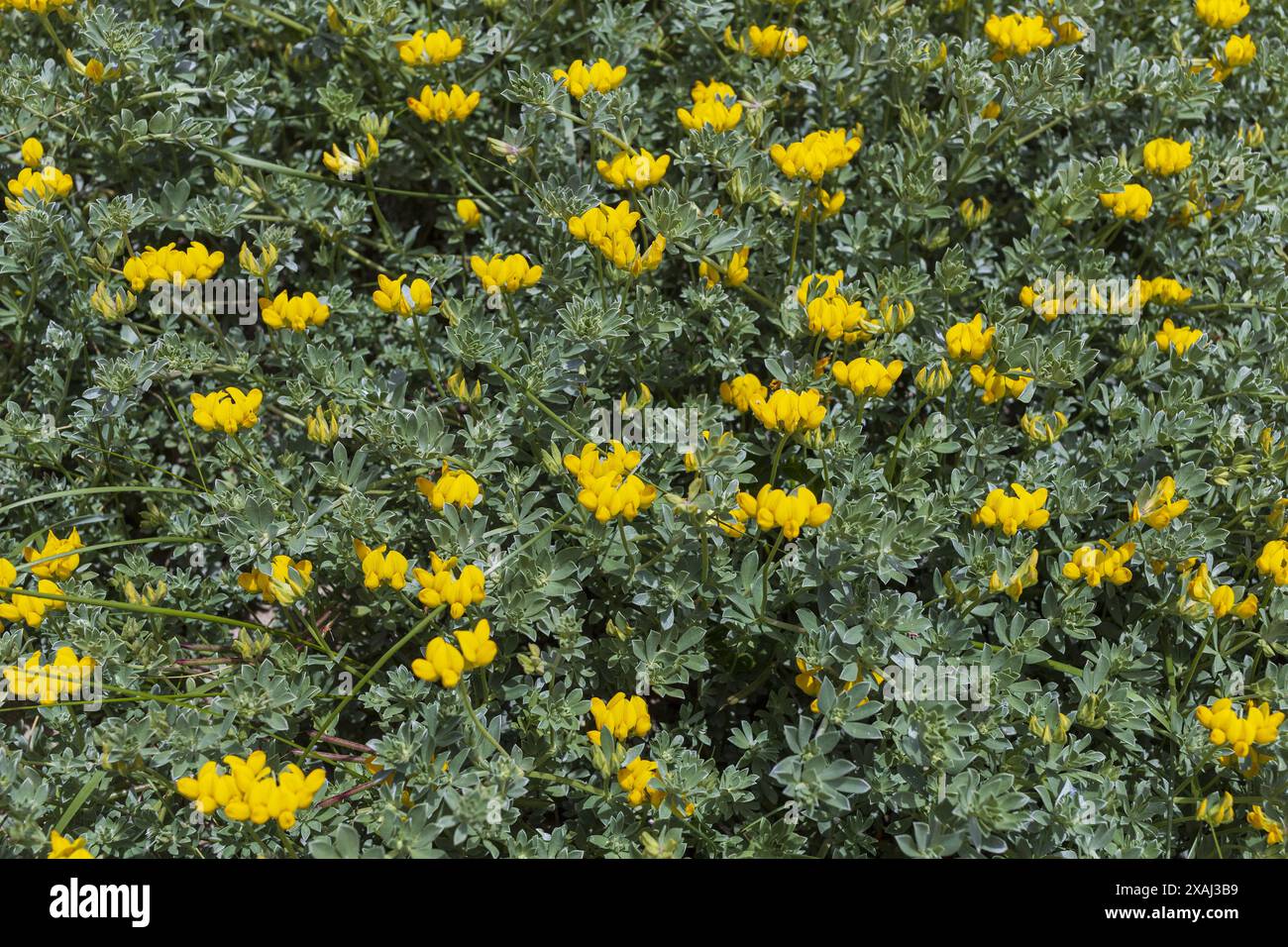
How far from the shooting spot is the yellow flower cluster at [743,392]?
3326mm

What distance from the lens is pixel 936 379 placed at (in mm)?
3281

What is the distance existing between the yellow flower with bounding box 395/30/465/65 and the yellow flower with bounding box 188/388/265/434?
134 cm

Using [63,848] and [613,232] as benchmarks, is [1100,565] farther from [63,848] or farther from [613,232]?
[63,848]

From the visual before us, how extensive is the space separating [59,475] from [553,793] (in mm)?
2269

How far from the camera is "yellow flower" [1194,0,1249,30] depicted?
3.88 meters

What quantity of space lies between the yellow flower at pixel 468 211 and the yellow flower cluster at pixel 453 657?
178 cm

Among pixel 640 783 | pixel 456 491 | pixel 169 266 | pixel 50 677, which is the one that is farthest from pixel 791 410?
pixel 50 677

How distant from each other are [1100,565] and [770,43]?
6.84 feet

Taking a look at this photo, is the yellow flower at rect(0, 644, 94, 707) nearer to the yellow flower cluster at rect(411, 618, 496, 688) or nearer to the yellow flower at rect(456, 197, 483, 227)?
the yellow flower cluster at rect(411, 618, 496, 688)

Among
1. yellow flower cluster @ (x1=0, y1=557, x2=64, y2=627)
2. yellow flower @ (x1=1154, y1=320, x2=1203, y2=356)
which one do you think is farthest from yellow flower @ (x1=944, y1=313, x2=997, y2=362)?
yellow flower cluster @ (x1=0, y1=557, x2=64, y2=627)

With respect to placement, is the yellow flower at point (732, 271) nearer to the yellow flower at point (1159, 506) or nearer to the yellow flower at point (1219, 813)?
the yellow flower at point (1159, 506)

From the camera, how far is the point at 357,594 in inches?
139
